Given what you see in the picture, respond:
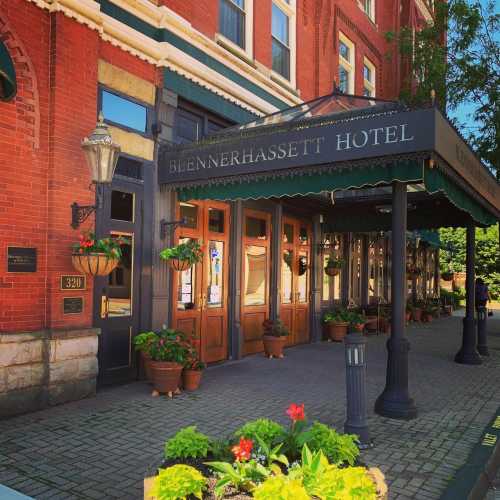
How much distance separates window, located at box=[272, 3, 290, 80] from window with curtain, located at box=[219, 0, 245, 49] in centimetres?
128

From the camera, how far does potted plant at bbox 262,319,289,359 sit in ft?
31.9

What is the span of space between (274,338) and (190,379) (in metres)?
3.07

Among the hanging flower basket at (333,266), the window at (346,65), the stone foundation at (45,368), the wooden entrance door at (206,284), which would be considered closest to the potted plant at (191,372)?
the wooden entrance door at (206,284)

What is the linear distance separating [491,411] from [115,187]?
19.2ft

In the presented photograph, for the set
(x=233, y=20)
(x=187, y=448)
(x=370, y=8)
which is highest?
(x=370, y=8)

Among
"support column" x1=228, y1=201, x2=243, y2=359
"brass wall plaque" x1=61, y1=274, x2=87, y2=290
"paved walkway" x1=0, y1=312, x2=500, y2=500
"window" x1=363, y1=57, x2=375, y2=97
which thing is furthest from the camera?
"window" x1=363, y1=57, x2=375, y2=97

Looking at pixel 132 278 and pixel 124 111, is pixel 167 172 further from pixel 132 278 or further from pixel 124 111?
pixel 132 278

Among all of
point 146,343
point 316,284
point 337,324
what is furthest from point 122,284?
point 337,324

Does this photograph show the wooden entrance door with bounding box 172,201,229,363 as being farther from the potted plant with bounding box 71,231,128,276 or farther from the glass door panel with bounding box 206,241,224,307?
the potted plant with bounding box 71,231,128,276

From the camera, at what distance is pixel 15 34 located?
5656mm

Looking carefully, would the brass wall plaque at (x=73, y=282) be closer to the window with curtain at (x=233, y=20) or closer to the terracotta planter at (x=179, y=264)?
the terracotta planter at (x=179, y=264)

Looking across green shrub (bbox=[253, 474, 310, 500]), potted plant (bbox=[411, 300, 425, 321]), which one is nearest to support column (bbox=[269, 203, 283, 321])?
green shrub (bbox=[253, 474, 310, 500])

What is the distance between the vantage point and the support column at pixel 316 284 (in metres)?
12.4

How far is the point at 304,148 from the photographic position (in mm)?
6184
